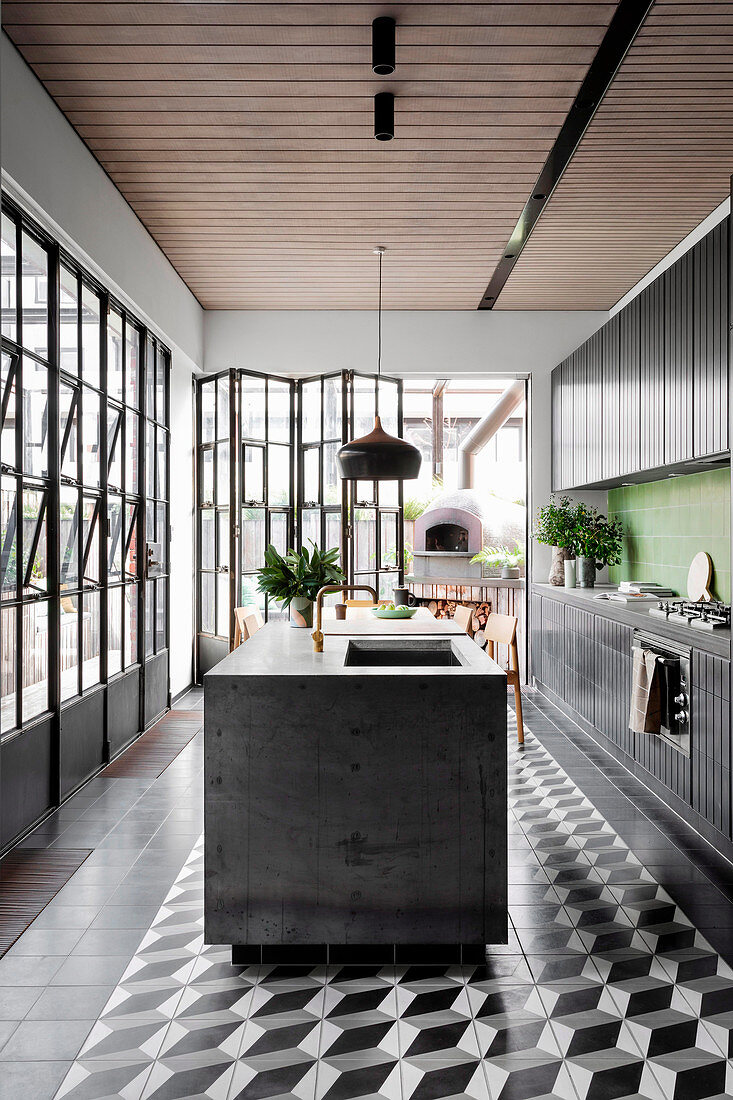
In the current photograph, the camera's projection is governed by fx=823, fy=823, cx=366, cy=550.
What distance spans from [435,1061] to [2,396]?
286 centimetres

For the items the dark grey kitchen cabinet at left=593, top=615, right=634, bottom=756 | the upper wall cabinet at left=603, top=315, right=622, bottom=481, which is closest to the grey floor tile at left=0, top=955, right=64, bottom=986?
the dark grey kitchen cabinet at left=593, top=615, right=634, bottom=756

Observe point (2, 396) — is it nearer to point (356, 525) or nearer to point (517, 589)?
point (356, 525)

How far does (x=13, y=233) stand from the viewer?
3508 millimetres

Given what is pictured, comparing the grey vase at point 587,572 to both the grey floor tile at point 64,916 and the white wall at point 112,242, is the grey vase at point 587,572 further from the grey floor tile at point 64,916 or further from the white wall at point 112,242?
the grey floor tile at point 64,916

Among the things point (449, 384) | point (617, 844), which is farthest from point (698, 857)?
point (449, 384)

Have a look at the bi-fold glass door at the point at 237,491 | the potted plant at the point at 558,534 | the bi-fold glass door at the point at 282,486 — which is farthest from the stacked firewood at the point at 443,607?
the bi-fold glass door at the point at 237,491

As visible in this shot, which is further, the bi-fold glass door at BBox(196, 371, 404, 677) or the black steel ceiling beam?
the bi-fold glass door at BBox(196, 371, 404, 677)

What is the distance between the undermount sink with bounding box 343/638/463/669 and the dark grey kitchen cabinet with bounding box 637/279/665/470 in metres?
1.78

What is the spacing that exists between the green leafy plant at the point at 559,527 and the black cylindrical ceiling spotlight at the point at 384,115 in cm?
349

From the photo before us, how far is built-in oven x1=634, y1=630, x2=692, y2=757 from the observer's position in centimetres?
371

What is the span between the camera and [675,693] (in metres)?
3.86

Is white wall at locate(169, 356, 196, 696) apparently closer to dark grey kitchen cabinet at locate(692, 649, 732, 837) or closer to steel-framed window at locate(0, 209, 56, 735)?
steel-framed window at locate(0, 209, 56, 735)

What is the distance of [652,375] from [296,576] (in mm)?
2295

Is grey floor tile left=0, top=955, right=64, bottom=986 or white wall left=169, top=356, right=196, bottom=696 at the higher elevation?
white wall left=169, top=356, right=196, bottom=696
